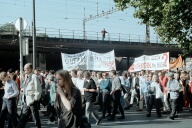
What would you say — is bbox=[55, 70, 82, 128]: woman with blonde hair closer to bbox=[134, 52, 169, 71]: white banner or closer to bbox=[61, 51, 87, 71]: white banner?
bbox=[61, 51, 87, 71]: white banner

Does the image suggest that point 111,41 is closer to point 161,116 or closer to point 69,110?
point 161,116

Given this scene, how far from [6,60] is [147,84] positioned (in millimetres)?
31479

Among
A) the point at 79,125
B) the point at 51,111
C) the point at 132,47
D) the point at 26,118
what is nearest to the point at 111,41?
the point at 132,47

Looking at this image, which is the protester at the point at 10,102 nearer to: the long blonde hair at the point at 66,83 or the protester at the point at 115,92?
the protester at the point at 115,92

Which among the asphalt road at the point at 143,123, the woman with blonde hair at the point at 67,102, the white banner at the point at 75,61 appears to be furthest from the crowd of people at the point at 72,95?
the white banner at the point at 75,61

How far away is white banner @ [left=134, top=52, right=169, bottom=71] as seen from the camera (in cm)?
1902

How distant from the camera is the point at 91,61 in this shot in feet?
59.8

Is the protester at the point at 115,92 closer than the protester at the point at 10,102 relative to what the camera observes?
No

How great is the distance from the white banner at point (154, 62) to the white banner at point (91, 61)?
2892mm

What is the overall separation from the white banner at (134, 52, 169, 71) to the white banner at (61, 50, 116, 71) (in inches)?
114

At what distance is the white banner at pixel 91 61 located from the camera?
710 inches

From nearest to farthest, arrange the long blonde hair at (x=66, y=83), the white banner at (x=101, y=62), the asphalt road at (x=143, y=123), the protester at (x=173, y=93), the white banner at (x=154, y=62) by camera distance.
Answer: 1. the long blonde hair at (x=66, y=83)
2. the asphalt road at (x=143, y=123)
3. the protester at (x=173, y=93)
4. the white banner at (x=101, y=62)
5. the white banner at (x=154, y=62)

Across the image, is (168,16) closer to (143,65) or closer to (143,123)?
(143,123)

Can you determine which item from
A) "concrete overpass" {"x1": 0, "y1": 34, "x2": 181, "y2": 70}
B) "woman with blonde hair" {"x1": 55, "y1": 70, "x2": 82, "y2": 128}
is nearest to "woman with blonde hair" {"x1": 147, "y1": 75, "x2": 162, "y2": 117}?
"woman with blonde hair" {"x1": 55, "y1": 70, "x2": 82, "y2": 128}
